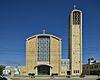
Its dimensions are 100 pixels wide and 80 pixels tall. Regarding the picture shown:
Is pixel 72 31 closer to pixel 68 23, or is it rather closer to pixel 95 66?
pixel 68 23

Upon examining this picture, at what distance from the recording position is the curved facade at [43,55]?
3425 inches

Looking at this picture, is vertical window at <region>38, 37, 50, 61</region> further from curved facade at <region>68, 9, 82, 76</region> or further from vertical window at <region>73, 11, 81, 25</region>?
vertical window at <region>73, 11, 81, 25</region>

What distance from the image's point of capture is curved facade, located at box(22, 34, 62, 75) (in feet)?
285

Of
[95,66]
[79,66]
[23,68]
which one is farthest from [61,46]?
[95,66]

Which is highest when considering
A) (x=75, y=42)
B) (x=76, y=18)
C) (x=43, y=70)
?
(x=76, y=18)

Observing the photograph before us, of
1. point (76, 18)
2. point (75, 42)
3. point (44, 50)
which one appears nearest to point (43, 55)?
point (44, 50)

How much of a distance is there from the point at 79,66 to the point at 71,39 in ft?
33.3

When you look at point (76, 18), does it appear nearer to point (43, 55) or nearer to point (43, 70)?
point (43, 55)

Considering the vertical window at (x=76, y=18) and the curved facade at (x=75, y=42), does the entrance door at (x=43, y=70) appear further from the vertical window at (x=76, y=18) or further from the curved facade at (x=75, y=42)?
the vertical window at (x=76, y=18)

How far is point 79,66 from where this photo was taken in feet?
288

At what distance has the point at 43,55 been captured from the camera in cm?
8806

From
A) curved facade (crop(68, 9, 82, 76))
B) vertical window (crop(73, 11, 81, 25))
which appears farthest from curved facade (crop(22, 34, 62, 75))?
vertical window (crop(73, 11, 81, 25))

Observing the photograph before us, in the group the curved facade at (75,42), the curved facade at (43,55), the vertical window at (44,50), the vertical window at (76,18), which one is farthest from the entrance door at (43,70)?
the vertical window at (76,18)

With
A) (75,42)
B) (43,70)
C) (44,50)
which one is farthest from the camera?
(75,42)
